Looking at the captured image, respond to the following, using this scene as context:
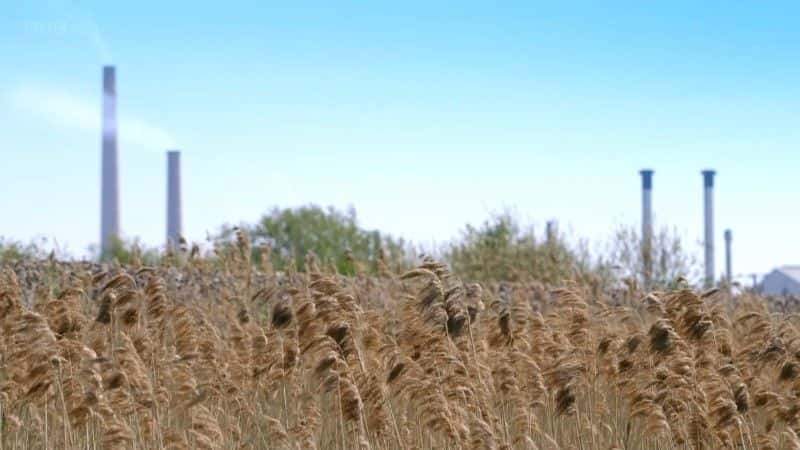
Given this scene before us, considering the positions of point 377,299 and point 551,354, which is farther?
point 377,299

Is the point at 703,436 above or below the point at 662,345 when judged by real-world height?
below

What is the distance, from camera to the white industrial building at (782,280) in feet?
139

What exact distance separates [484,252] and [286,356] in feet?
61.2

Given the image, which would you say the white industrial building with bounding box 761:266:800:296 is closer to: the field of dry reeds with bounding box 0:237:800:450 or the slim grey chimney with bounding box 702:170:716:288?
the slim grey chimney with bounding box 702:170:716:288

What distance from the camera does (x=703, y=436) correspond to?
7.03m

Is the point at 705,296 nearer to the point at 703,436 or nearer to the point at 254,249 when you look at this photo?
the point at 703,436

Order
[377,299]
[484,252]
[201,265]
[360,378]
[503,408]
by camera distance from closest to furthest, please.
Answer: [360,378] → [503,408] → [201,265] → [377,299] → [484,252]

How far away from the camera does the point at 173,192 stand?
146ft

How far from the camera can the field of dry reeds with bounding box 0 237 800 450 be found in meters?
5.88

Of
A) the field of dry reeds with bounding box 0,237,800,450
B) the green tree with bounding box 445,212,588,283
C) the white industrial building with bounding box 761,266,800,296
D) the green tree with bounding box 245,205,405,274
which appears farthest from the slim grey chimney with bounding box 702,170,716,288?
the field of dry reeds with bounding box 0,237,800,450

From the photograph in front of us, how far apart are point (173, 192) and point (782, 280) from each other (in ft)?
70.7

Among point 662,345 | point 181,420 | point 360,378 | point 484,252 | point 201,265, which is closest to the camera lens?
point 662,345

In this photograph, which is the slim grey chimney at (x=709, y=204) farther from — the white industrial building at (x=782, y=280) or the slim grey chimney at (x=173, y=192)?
the slim grey chimney at (x=173, y=192)

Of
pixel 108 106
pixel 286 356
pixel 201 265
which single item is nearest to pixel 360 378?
pixel 286 356
